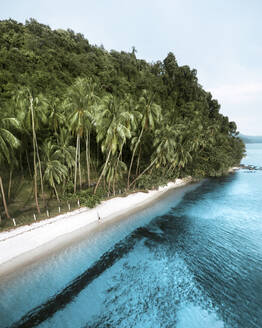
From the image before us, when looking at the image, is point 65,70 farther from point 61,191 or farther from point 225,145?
point 225,145

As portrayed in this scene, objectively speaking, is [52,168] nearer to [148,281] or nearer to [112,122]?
[112,122]

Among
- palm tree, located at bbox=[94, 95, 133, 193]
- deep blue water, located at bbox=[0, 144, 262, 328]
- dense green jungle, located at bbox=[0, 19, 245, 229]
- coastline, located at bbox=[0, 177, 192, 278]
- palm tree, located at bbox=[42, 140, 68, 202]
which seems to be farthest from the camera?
palm tree, located at bbox=[94, 95, 133, 193]

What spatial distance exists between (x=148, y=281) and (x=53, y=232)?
33.9 ft

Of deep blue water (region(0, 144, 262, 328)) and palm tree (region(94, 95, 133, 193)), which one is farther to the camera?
palm tree (region(94, 95, 133, 193))

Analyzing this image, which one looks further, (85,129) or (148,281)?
(85,129)

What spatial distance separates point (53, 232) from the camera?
1650cm

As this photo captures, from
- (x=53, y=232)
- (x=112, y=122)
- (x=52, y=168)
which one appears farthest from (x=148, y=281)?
(x=112, y=122)

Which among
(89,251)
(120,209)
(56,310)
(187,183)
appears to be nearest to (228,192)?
(187,183)

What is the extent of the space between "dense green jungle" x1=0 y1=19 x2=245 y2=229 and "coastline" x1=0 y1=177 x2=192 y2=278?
4.54 ft

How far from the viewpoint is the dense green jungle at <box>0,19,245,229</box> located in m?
19.4

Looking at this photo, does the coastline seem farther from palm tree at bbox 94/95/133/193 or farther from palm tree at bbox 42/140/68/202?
palm tree at bbox 94/95/133/193

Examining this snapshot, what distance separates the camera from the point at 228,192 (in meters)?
34.0

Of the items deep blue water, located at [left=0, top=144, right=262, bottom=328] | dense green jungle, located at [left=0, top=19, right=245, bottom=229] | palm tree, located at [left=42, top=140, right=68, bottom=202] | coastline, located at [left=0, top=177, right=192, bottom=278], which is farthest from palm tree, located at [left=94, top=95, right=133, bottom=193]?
deep blue water, located at [left=0, top=144, right=262, bottom=328]

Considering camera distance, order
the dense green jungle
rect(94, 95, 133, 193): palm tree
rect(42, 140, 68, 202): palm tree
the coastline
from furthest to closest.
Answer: rect(94, 95, 133, 193): palm tree < the dense green jungle < rect(42, 140, 68, 202): palm tree < the coastline
